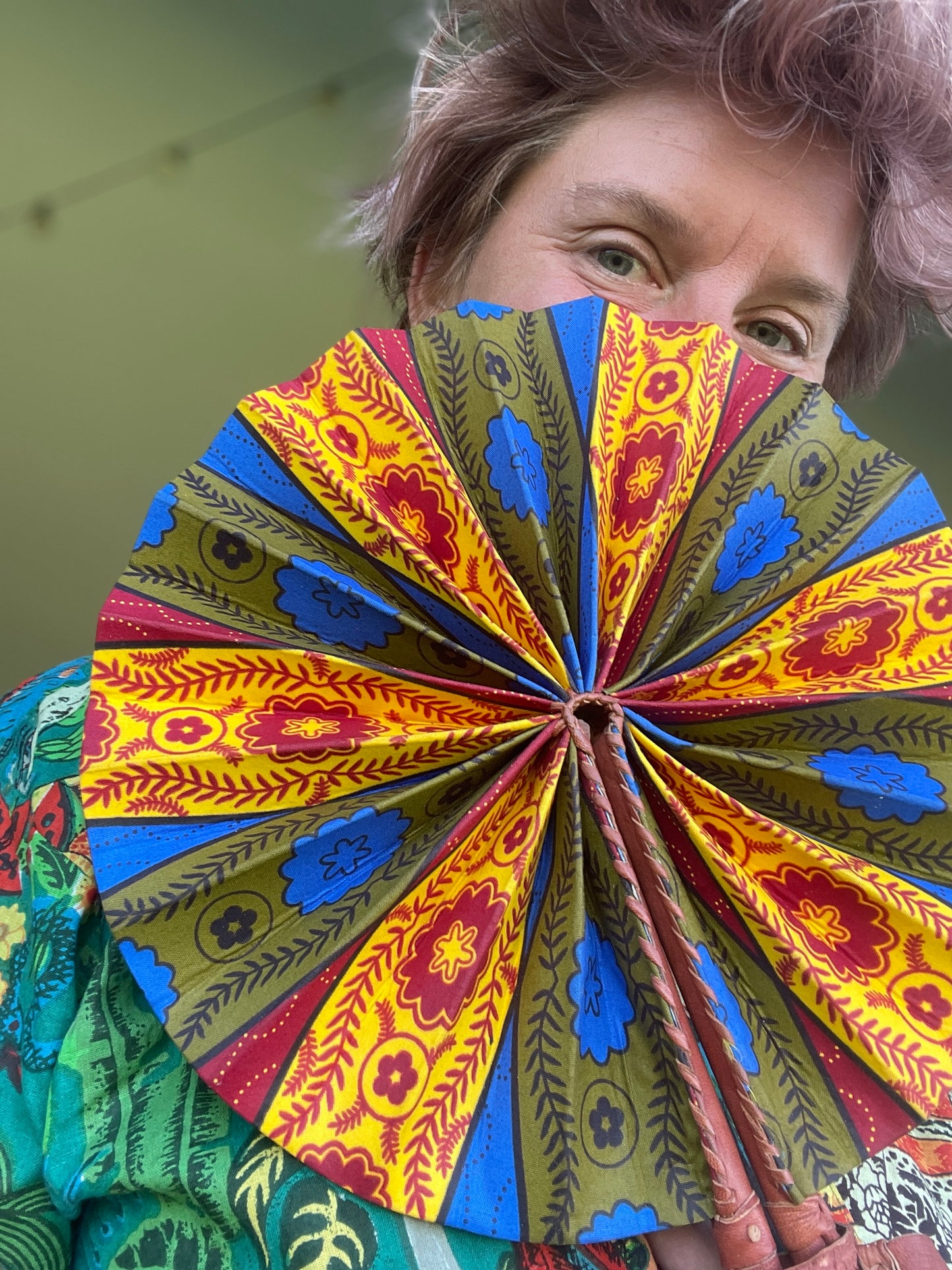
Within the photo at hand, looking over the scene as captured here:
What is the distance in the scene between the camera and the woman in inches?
19.8

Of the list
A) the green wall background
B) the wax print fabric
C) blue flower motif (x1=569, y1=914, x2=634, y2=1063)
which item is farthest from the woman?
the green wall background

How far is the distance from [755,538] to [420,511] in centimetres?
Result: 20

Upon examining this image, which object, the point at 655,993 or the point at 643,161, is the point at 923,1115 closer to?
the point at 655,993

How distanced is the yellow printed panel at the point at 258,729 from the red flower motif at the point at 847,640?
17cm

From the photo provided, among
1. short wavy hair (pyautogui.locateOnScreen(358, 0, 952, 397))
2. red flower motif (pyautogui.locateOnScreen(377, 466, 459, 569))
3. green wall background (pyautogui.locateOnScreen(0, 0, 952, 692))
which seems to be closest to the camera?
red flower motif (pyautogui.locateOnScreen(377, 466, 459, 569))

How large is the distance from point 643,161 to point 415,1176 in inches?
27.0

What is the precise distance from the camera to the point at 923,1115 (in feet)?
1.67

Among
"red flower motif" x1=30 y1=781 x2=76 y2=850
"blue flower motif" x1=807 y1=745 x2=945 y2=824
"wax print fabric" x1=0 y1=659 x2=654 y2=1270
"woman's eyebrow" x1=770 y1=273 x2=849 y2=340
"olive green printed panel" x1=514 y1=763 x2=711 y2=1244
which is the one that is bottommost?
"wax print fabric" x1=0 y1=659 x2=654 y2=1270

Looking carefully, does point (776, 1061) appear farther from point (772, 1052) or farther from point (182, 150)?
point (182, 150)

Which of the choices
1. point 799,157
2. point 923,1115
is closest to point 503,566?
point 923,1115

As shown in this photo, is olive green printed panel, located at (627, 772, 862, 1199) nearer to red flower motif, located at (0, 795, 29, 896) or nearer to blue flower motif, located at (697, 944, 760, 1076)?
blue flower motif, located at (697, 944, 760, 1076)

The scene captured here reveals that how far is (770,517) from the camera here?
0.61 m

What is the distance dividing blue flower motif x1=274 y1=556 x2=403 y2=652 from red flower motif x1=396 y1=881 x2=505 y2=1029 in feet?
0.48

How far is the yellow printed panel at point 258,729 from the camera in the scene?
52 centimetres
